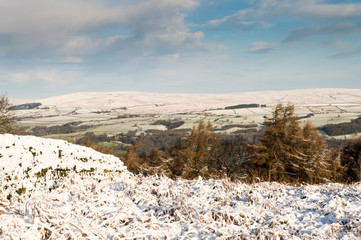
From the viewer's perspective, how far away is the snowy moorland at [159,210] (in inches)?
159

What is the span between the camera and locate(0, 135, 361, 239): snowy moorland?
4.05m

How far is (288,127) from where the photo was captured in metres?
36.7

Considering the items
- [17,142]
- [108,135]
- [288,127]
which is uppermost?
[17,142]

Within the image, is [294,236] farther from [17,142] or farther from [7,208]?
[17,142]

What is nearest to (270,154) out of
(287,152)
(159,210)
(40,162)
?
(287,152)

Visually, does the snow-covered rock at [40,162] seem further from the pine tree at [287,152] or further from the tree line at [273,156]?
the pine tree at [287,152]

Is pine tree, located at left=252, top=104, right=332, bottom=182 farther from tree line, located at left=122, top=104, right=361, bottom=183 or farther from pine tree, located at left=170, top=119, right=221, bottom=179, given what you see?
pine tree, located at left=170, top=119, right=221, bottom=179

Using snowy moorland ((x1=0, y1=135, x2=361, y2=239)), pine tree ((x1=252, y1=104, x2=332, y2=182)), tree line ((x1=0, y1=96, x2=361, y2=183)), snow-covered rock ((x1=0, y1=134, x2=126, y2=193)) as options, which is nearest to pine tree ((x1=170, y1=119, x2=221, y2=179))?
tree line ((x1=0, y1=96, x2=361, y2=183))

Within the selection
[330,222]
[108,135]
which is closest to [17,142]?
[330,222]

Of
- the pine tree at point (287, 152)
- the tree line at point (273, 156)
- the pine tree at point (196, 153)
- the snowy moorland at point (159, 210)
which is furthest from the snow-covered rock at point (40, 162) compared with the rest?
the pine tree at point (196, 153)

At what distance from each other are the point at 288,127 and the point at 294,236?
35.6m

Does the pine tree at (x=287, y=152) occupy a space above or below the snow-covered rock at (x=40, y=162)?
below

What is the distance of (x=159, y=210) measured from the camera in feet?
17.5

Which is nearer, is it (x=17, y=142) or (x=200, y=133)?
(x=17, y=142)
